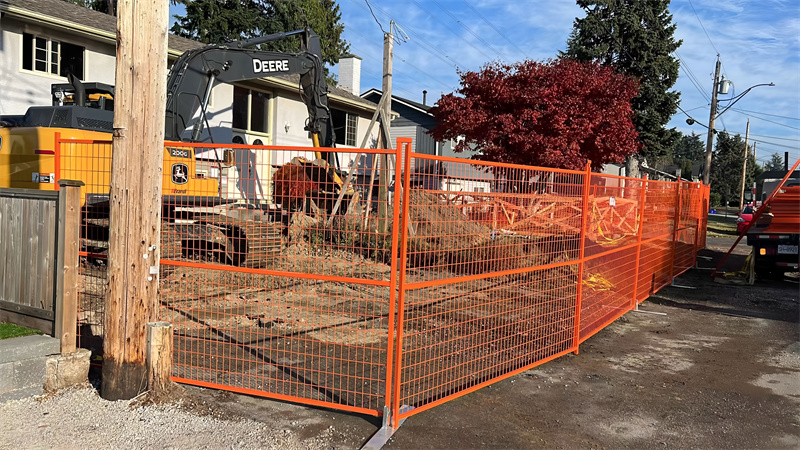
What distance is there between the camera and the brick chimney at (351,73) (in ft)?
83.9

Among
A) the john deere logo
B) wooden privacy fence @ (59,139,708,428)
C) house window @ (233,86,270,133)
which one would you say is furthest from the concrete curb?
house window @ (233,86,270,133)

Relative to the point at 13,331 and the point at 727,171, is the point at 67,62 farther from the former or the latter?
the point at 727,171

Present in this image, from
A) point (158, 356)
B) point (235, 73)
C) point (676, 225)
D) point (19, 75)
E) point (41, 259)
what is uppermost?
point (235, 73)

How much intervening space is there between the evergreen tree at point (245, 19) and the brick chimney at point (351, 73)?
9.16 metres

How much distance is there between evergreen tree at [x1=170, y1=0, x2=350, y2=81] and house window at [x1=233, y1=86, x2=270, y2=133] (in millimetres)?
15571

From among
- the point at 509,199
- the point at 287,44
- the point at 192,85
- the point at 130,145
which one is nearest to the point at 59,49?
the point at 192,85

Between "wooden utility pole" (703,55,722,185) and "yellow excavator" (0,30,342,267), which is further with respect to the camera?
"wooden utility pole" (703,55,722,185)

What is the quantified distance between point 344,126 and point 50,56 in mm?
10596

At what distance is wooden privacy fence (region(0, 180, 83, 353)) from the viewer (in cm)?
456

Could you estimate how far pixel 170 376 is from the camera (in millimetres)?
4562

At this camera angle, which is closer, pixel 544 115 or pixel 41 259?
pixel 41 259

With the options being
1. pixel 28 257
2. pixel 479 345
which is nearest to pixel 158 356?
pixel 28 257

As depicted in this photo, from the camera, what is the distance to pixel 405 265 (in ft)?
13.1

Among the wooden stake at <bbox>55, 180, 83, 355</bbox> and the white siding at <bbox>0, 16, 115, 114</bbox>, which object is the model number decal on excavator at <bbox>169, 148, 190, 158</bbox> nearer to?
the wooden stake at <bbox>55, 180, 83, 355</bbox>
